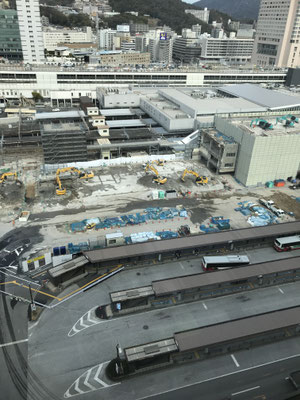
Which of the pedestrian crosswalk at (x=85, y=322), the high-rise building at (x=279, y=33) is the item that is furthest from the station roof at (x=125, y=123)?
the high-rise building at (x=279, y=33)

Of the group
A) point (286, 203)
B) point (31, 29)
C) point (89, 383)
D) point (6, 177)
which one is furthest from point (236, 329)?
point (31, 29)

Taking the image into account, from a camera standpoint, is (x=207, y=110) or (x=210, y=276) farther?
(x=207, y=110)

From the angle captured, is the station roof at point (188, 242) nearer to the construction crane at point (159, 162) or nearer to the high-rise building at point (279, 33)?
the construction crane at point (159, 162)

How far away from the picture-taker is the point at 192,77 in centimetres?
11962

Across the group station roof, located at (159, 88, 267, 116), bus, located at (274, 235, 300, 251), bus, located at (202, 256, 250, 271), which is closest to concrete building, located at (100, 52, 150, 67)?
station roof, located at (159, 88, 267, 116)

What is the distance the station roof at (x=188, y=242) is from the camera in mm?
38375

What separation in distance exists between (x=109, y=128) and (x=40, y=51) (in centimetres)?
7374

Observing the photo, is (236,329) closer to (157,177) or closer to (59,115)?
(157,177)

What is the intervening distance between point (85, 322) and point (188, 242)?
54.1 feet

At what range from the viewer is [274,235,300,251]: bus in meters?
42.9

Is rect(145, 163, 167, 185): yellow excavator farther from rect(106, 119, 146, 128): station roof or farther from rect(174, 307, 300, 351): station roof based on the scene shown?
rect(174, 307, 300, 351): station roof

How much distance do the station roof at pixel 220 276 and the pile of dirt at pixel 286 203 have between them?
1623cm

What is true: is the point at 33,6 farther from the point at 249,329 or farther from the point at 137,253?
the point at 249,329

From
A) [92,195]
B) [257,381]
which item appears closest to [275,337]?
[257,381]
